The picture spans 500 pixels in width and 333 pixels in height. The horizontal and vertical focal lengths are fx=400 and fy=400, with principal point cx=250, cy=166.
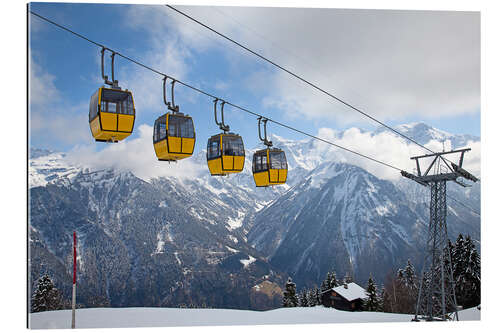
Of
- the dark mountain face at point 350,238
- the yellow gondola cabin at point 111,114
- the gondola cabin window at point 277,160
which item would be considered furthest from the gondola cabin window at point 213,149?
the dark mountain face at point 350,238

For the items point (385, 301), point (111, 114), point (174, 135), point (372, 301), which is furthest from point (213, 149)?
point (385, 301)

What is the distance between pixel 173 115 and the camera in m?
6.76

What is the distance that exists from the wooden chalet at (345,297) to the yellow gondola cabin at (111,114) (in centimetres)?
3164

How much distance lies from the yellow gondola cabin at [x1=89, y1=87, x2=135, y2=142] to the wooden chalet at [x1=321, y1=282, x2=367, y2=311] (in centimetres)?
3164

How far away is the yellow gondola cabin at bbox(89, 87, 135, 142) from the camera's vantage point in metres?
5.79

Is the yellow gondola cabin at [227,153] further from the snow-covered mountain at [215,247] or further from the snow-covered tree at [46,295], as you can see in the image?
the snow-covered mountain at [215,247]

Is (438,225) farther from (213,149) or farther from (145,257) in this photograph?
(145,257)

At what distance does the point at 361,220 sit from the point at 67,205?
136 m

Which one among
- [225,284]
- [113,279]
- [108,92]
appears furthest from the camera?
[113,279]

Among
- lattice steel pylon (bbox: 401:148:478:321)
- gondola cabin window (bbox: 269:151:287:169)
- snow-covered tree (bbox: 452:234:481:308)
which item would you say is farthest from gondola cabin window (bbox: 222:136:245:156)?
snow-covered tree (bbox: 452:234:481:308)

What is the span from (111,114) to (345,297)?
3208 cm

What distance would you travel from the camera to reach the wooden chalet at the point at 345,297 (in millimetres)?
33844

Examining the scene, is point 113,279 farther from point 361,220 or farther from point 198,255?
point 361,220

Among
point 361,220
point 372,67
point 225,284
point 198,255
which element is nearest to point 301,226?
point 361,220
